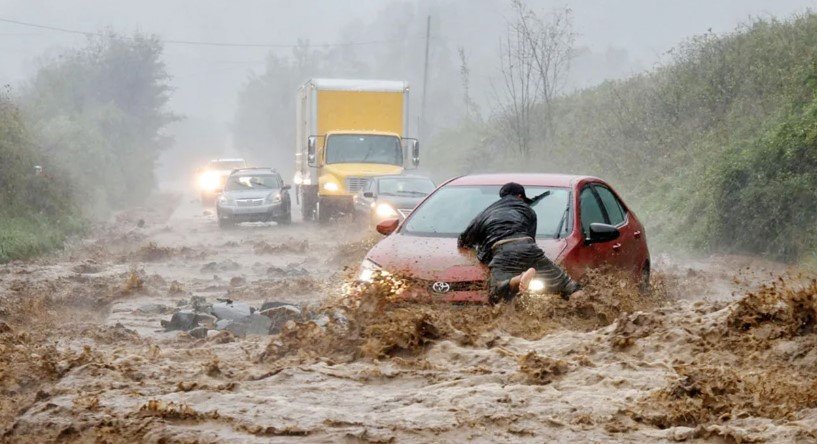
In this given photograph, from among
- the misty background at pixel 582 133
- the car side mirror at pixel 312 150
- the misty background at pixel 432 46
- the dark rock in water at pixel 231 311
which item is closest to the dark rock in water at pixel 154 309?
the dark rock in water at pixel 231 311

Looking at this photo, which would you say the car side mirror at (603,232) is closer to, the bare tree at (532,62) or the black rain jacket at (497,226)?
the black rain jacket at (497,226)

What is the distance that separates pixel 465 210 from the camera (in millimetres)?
10641

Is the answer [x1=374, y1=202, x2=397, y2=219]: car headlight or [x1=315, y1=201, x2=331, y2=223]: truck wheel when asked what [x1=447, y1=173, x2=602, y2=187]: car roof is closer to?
[x1=374, y1=202, x2=397, y2=219]: car headlight

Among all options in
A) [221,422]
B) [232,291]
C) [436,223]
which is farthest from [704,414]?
[232,291]

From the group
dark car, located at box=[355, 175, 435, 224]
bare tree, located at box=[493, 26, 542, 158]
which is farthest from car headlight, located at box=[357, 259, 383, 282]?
bare tree, located at box=[493, 26, 542, 158]

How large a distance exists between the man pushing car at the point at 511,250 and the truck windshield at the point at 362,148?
20117 millimetres

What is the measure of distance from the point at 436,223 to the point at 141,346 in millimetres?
2744

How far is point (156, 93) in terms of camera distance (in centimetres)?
6191

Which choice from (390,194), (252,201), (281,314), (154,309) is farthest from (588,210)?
(252,201)

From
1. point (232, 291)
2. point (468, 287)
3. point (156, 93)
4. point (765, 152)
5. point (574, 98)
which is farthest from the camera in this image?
point (156, 93)

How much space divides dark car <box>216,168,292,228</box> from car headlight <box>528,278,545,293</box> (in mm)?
22115

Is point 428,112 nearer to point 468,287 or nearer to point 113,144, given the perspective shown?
point 113,144

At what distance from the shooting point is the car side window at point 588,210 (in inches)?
413

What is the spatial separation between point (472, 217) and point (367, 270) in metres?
1.30
